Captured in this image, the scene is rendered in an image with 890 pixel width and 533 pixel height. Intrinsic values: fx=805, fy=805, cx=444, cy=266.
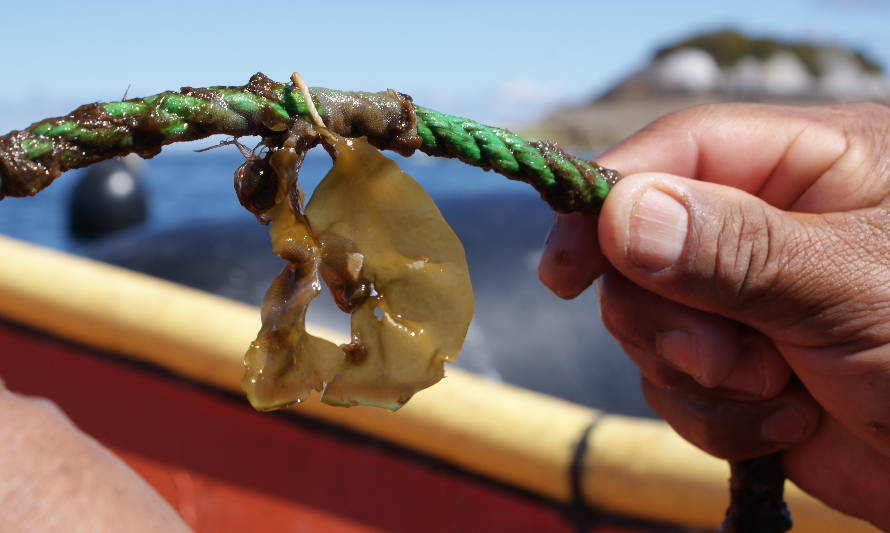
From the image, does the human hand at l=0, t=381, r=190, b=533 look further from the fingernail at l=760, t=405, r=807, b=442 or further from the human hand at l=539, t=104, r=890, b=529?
the fingernail at l=760, t=405, r=807, b=442

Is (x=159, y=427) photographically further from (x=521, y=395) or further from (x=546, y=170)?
(x=546, y=170)

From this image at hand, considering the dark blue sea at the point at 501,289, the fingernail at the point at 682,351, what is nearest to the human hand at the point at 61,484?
the fingernail at the point at 682,351

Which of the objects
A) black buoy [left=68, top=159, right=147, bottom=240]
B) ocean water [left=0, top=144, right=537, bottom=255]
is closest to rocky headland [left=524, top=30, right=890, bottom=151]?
ocean water [left=0, top=144, right=537, bottom=255]

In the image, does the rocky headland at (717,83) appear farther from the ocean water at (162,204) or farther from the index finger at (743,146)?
the index finger at (743,146)

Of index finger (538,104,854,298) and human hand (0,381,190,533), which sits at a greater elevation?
index finger (538,104,854,298)

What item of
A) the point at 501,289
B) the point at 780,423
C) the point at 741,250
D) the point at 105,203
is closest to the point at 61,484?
the point at 741,250

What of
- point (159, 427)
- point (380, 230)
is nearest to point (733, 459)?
point (380, 230)
